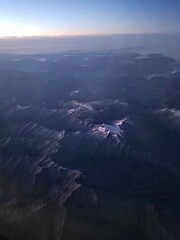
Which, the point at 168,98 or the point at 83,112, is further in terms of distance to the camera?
the point at 168,98

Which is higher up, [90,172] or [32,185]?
[32,185]

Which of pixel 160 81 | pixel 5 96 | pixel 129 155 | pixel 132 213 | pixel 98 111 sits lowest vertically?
pixel 160 81

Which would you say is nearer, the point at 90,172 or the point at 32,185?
the point at 32,185

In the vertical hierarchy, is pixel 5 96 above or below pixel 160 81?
above

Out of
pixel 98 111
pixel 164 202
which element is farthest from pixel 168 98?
pixel 164 202

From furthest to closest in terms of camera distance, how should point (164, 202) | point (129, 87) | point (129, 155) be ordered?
1. point (129, 87)
2. point (129, 155)
3. point (164, 202)

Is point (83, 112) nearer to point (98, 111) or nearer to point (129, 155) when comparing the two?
point (98, 111)

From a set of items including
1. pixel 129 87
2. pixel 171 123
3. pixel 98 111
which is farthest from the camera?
pixel 129 87
